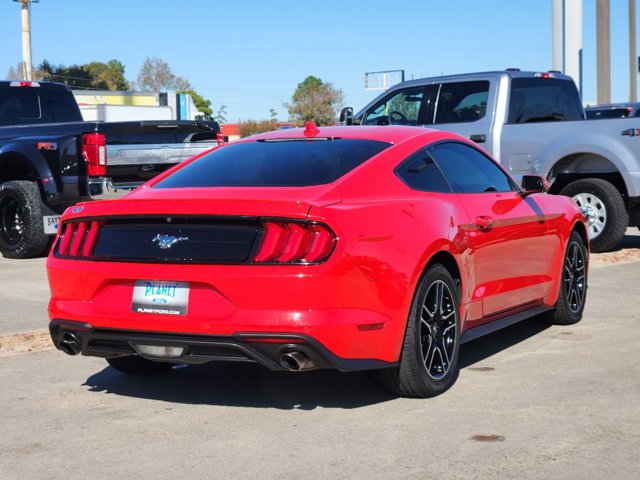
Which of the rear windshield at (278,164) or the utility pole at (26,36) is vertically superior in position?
the utility pole at (26,36)

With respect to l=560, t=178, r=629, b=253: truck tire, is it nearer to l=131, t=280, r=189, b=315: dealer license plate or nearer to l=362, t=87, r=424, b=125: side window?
l=362, t=87, r=424, b=125: side window

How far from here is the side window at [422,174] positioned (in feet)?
19.1

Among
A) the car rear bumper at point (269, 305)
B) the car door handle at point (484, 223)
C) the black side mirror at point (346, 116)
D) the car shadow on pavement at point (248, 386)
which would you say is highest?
the black side mirror at point (346, 116)

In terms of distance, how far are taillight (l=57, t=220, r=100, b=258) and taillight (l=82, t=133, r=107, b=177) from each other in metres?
6.22

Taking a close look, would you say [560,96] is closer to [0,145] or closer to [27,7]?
[0,145]

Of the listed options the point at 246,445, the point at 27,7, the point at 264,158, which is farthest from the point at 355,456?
the point at 27,7

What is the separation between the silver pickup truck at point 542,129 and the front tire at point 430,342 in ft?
23.0

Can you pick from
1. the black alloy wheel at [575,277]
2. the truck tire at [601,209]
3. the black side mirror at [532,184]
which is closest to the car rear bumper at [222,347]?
the black side mirror at [532,184]

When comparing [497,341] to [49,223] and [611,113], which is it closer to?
[49,223]


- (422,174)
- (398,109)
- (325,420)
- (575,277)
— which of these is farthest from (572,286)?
(398,109)

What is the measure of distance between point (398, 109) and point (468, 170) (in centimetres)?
706

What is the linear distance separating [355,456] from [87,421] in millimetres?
1502

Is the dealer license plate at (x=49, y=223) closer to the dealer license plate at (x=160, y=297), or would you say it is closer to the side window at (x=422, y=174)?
the side window at (x=422, y=174)

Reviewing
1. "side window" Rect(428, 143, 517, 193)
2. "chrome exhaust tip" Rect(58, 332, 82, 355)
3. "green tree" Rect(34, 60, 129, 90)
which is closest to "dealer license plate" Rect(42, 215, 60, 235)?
"side window" Rect(428, 143, 517, 193)
